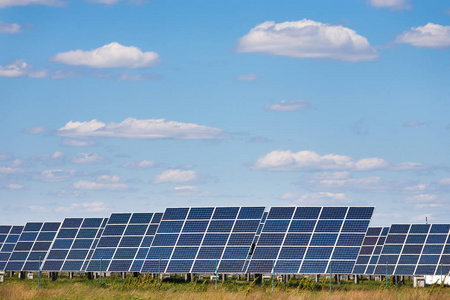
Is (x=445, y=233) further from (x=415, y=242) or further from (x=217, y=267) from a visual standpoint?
(x=217, y=267)

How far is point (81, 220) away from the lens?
6825 centimetres

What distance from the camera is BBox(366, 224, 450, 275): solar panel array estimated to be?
54719 mm

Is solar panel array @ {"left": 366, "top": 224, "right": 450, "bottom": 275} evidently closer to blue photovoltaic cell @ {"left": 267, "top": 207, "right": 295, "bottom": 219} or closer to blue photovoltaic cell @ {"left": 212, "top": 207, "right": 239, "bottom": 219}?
blue photovoltaic cell @ {"left": 267, "top": 207, "right": 295, "bottom": 219}

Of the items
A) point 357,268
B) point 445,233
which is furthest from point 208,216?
point 445,233

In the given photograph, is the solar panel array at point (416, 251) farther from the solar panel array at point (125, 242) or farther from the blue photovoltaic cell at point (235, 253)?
the solar panel array at point (125, 242)

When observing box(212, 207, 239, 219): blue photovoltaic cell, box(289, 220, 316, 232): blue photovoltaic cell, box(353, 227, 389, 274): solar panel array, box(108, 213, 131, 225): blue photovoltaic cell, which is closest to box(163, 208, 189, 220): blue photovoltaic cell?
box(212, 207, 239, 219): blue photovoltaic cell

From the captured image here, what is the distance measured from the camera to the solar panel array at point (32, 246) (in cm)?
6538

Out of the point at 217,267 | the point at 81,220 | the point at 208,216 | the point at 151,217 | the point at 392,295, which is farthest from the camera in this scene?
the point at 81,220

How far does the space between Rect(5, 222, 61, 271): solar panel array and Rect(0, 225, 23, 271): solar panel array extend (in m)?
4.46

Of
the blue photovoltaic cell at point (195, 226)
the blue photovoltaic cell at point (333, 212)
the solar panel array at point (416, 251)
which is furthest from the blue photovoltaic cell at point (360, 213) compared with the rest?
the blue photovoltaic cell at point (195, 226)

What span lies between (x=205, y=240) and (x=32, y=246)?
23.9 metres

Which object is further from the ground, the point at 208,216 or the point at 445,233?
the point at 208,216

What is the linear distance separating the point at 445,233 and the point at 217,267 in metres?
19.8

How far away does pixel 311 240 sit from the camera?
48438 mm
